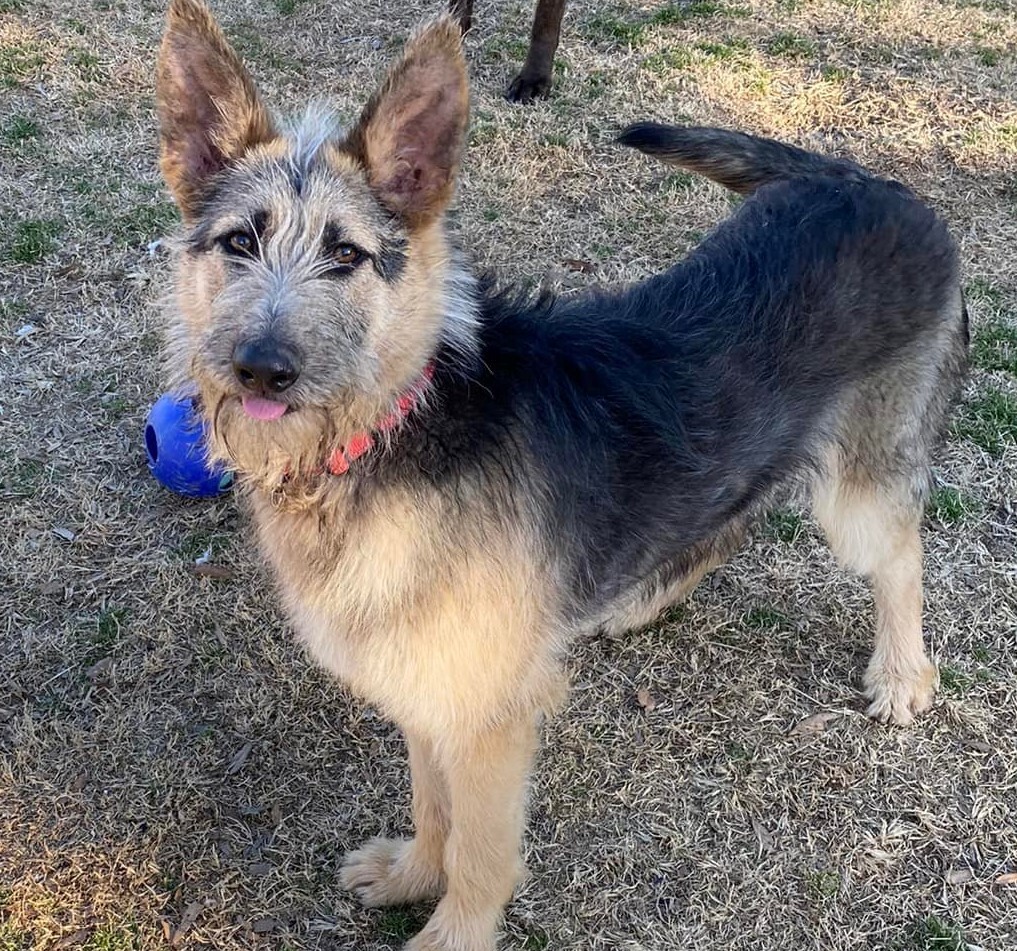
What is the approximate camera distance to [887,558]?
3.77 meters

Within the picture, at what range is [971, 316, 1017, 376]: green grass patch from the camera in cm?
539

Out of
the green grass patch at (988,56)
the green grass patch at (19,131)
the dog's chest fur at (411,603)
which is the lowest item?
the green grass patch at (19,131)

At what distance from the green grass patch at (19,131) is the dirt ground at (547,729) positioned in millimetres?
683

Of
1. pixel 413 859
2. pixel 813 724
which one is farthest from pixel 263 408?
pixel 813 724

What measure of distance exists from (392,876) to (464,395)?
1768mm

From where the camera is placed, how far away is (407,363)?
8.00 ft

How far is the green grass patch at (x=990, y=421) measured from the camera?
4941 millimetres

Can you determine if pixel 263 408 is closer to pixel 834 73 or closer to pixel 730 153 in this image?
pixel 730 153

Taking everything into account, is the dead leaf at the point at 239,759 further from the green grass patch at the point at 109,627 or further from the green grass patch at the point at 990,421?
the green grass patch at the point at 990,421

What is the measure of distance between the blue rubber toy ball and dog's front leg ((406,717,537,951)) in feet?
7.02

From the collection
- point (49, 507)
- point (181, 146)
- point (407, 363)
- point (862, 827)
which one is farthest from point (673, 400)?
point (49, 507)

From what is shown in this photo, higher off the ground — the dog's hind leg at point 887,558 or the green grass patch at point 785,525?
the dog's hind leg at point 887,558

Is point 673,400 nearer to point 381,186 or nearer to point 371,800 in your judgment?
point 381,186

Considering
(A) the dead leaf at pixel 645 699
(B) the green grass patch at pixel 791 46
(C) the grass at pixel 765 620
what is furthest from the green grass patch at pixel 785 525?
(B) the green grass patch at pixel 791 46
